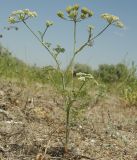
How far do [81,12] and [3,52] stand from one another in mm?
5076

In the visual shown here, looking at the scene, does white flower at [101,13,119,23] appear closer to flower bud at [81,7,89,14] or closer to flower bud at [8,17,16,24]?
flower bud at [81,7,89,14]

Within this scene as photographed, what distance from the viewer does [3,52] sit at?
8391mm

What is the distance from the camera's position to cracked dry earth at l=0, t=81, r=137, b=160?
3852 millimetres

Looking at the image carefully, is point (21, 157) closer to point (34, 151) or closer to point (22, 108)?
point (34, 151)

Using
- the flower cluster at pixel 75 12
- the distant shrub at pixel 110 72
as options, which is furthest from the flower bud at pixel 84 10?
the distant shrub at pixel 110 72

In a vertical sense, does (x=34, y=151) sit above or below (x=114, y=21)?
below

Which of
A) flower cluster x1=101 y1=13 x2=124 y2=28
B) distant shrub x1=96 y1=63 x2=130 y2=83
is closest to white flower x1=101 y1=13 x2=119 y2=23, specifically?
flower cluster x1=101 y1=13 x2=124 y2=28

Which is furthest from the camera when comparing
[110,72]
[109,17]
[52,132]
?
[110,72]

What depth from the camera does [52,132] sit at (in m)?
4.21

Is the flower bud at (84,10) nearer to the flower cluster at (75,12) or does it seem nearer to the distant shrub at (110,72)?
the flower cluster at (75,12)

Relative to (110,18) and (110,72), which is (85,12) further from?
(110,72)

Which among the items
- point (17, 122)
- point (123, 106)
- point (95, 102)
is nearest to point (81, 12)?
point (17, 122)

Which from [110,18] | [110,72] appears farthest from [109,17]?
[110,72]

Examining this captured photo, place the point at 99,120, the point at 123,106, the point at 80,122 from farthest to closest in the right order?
the point at 123,106
the point at 99,120
the point at 80,122
